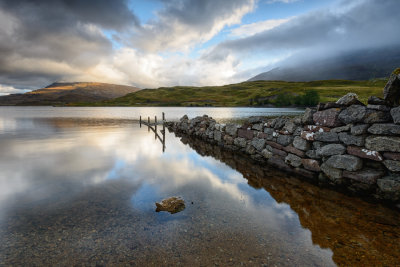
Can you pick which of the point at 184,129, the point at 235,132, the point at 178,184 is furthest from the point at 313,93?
the point at 178,184

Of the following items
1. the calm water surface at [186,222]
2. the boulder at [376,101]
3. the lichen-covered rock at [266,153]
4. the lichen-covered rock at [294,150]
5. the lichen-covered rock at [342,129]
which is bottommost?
the calm water surface at [186,222]

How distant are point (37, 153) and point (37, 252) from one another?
1167 cm

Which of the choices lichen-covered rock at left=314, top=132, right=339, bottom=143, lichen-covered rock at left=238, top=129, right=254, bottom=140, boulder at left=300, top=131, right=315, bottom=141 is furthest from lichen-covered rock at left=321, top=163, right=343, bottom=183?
lichen-covered rock at left=238, top=129, right=254, bottom=140

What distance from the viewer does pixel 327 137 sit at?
8.27m

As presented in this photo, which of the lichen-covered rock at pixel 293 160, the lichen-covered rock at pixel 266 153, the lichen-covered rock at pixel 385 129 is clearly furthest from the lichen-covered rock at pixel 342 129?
the lichen-covered rock at pixel 266 153

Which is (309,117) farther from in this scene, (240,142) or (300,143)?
(240,142)

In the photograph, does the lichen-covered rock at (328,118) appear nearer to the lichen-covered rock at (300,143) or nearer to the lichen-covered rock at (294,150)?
the lichen-covered rock at (300,143)

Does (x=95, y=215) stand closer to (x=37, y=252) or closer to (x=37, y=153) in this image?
(x=37, y=252)

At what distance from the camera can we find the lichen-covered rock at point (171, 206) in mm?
6086

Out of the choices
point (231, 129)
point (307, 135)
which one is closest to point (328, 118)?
point (307, 135)

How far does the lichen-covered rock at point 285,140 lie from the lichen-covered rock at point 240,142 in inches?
128

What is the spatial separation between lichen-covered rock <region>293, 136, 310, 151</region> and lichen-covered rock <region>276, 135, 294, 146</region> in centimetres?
35

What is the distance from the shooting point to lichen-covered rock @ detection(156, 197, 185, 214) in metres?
6.09

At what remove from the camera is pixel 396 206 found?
20.8 feet
